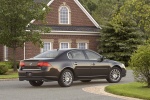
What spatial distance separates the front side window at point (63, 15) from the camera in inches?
1597

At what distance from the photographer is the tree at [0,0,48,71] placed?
92.5ft

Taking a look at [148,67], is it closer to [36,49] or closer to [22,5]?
[22,5]

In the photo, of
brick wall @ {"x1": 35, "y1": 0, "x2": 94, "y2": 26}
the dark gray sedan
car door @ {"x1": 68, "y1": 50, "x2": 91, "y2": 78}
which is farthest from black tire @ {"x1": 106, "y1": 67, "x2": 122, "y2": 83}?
brick wall @ {"x1": 35, "y1": 0, "x2": 94, "y2": 26}

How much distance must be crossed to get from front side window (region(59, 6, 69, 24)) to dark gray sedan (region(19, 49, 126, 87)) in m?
21.4

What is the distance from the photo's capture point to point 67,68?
17.6 metres

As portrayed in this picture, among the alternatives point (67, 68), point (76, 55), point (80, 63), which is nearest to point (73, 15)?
point (76, 55)

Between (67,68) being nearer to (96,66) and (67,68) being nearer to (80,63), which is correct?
(80,63)

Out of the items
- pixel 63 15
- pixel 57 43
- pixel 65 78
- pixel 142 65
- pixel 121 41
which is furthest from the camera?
pixel 63 15

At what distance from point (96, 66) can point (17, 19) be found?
1131 centimetres

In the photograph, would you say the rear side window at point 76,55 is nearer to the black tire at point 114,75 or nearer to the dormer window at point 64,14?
the black tire at point 114,75

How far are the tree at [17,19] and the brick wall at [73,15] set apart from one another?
10210mm

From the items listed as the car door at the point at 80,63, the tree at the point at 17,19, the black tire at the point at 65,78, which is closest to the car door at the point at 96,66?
the car door at the point at 80,63

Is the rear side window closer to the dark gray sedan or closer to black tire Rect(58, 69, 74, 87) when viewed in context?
the dark gray sedan

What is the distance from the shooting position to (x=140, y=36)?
4069 centimetres
